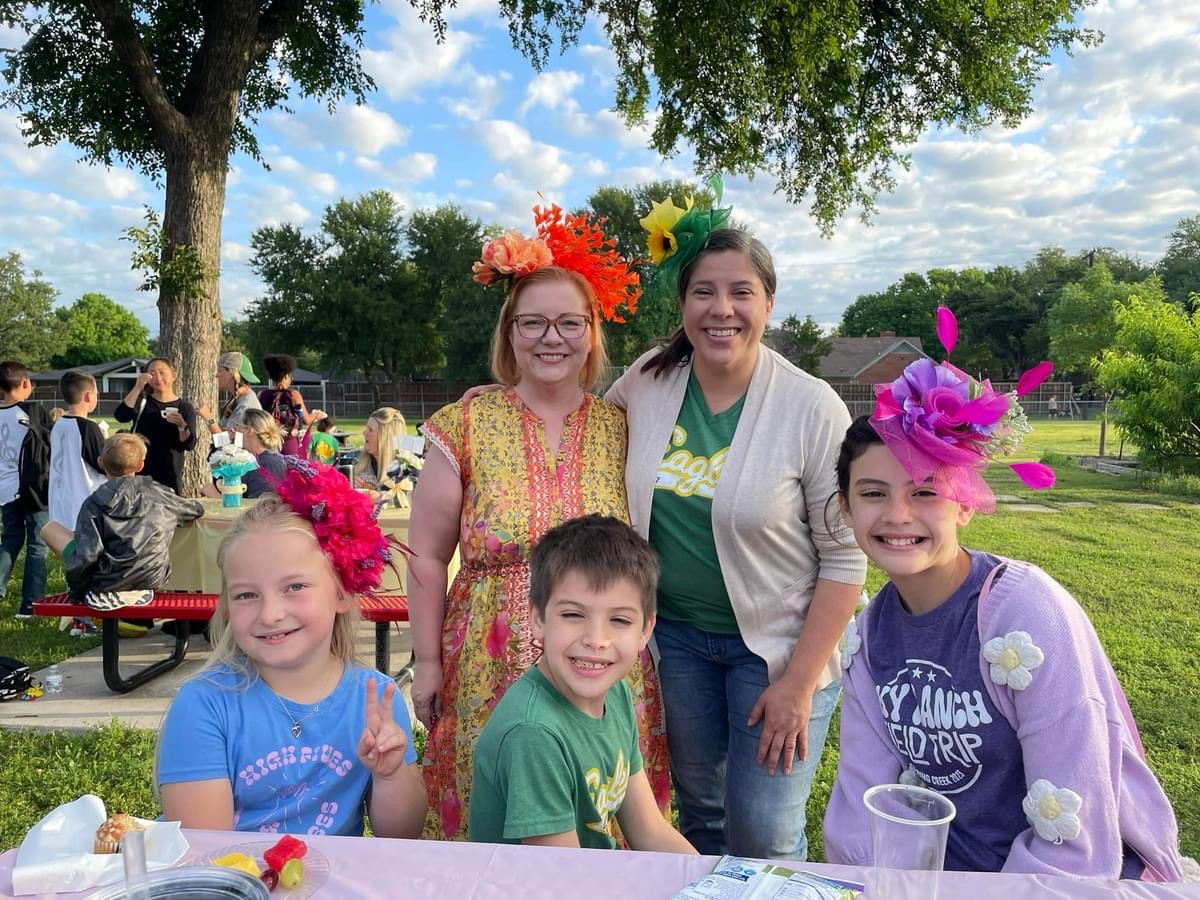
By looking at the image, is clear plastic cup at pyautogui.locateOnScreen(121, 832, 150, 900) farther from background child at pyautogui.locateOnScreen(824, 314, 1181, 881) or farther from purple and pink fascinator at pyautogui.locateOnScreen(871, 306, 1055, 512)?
purple and pink fascinator at pyautogui.locateOnScreen(871, 306, 1055, 512)

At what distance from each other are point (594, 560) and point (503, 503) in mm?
484

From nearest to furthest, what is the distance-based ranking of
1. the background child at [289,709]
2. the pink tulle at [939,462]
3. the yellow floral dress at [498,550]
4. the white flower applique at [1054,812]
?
the white flower applique at [1054,812], the pink tulle at [939,462], the background child at [289,709], the yellow floral dress at [498,550]

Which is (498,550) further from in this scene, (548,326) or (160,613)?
(160,613)

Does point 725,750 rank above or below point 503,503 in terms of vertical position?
below

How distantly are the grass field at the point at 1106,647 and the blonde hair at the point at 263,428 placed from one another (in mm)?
1916

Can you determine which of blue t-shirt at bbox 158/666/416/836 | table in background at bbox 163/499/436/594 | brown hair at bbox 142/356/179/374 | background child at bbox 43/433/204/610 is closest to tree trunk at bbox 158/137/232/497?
brown hair at bbox 142/356/179/374

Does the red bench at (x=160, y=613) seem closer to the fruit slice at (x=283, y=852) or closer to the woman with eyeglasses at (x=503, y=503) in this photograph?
the woman with eyeglasses at (x=503, y=503)

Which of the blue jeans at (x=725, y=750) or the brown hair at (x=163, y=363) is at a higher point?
the brown hair at (x=163, y=363)

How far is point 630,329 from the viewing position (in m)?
36.4

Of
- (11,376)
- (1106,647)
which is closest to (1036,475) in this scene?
(1106,647)

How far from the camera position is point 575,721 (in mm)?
1647

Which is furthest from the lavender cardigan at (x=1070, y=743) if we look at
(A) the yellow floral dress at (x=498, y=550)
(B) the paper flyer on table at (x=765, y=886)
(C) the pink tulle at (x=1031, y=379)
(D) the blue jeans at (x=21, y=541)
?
(D) the blue jeans at (x=21, y=541)

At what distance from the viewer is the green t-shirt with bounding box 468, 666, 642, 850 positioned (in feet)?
5.03

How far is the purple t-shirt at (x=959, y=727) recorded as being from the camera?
5.22ft
